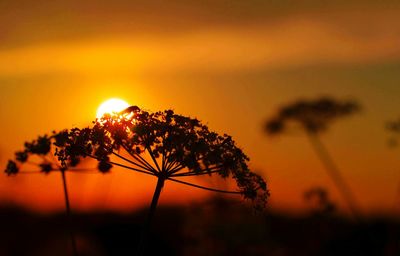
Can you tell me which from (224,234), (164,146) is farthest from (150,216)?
(224,234)

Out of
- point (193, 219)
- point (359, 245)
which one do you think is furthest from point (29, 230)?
point (359, 245)

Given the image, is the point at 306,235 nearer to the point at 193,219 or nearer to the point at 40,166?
the point at 193,219

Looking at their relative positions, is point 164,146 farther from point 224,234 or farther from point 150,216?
point 224,234

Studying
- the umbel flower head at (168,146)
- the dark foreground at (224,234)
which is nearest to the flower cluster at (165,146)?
the umbel flower head at (168,146)

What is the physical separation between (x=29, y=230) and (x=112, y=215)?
20.6ft

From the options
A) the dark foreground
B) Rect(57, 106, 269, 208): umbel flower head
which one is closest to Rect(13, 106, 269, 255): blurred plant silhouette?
Rect(57, 106, 269, 208): umbel flower head

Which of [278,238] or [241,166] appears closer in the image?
[241,166]

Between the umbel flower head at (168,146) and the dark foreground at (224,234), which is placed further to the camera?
the dark foreground at (224,234)

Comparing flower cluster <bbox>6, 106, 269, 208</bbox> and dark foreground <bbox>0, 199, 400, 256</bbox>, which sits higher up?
dark foreground <bbox>0, 199, 400, 256</bbox>

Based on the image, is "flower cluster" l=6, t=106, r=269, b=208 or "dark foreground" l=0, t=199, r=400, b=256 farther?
"dark foreground" l=0, t=199, r=400, b=256

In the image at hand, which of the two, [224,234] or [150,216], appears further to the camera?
[224,234]

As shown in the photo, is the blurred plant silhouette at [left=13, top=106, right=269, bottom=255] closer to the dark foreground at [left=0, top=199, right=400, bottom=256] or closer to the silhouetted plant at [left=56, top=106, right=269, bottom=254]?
the silhouetted plant at [left=56, top=106, right=269, bottom=254]

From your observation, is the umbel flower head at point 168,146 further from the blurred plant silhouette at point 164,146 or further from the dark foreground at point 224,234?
the dark foreground at point 224,234

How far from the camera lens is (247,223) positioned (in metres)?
20.5
